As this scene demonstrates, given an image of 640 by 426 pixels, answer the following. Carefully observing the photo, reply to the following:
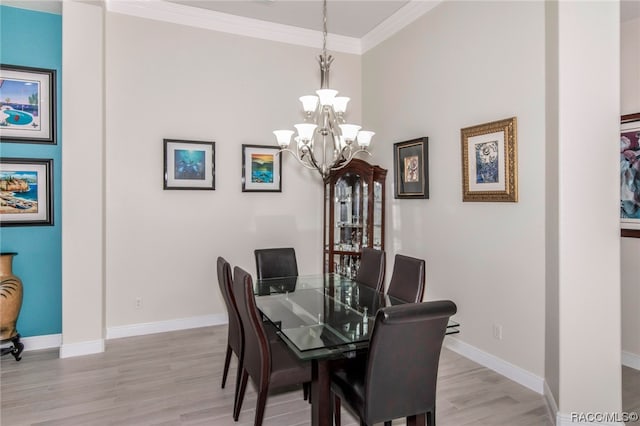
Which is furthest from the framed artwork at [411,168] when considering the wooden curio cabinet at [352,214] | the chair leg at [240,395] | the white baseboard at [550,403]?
the chair leg at [240,395]

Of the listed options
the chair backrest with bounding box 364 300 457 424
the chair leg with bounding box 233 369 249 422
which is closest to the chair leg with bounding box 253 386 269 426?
the chair leg with bounding box 233 369 249 422

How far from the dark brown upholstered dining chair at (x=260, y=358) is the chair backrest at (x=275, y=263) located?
1283 millimetres

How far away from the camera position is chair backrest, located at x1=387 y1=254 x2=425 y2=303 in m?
2.69

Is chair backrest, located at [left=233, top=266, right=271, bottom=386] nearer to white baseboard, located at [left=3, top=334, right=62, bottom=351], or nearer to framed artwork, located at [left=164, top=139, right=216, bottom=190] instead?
framed artwork, located at [left=164, top=139, right=216, bottom=190]

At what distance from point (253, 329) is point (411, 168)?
266cm

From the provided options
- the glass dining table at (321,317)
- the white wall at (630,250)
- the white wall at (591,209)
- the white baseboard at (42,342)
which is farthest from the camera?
the white baseboard at (42,342)

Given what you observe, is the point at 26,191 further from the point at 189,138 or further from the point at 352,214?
the point at 352,214

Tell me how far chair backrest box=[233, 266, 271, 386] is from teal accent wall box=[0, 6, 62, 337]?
256cm

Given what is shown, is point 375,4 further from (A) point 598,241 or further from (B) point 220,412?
(B) point 220,412

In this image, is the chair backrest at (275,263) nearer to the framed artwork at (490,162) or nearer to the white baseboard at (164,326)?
the white baseboard at (164,326)

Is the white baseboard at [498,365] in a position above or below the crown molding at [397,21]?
below

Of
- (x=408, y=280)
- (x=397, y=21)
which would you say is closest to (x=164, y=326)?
(x=408, y=280)

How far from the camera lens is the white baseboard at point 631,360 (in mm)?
3369

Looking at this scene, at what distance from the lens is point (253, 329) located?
221 cm
